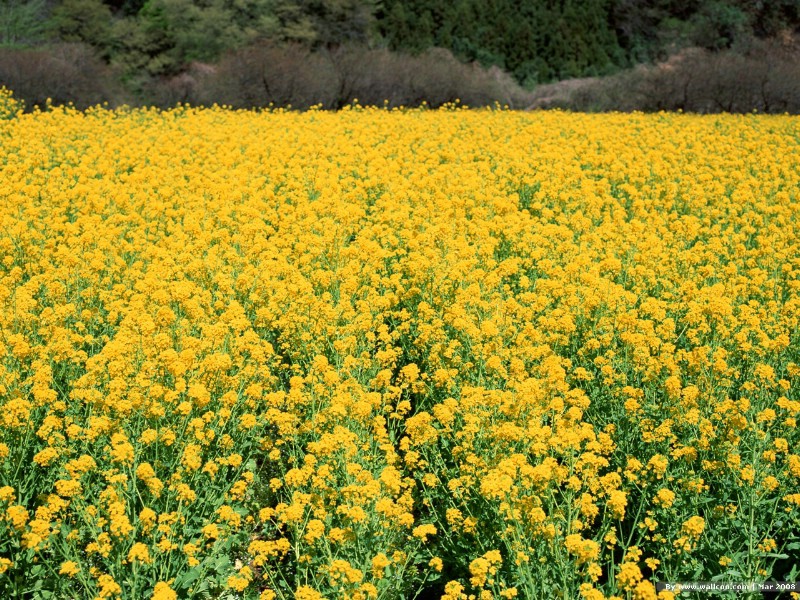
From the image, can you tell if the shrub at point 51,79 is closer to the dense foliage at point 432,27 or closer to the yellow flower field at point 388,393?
the dense foliage at point 432,27

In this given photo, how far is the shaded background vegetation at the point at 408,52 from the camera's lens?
76.5 ft

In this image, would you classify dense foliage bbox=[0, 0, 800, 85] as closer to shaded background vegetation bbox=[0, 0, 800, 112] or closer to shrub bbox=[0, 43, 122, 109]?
shaded background vegetation bbox=[0, 0, 800, 112]

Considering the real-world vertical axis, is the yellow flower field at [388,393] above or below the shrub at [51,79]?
above

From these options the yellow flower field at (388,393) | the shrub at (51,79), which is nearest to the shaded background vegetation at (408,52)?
the shrub at (51,79)

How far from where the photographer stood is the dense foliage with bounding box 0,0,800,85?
33219 mm

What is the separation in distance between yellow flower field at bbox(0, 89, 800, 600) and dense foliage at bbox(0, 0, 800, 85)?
2512cm

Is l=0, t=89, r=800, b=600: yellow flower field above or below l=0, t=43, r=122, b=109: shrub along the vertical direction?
above

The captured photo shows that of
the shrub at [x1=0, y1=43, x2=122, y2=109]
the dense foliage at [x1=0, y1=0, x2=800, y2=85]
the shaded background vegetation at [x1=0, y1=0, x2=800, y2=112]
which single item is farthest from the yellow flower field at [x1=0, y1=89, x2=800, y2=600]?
the dense foliage at [x1=0, y1=0, x2=800, y2=85]

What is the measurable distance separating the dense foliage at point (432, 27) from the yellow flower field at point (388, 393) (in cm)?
2512

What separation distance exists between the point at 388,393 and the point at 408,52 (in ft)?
92.8

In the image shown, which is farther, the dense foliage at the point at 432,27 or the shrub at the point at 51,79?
the dense foliage at the point at 432,27

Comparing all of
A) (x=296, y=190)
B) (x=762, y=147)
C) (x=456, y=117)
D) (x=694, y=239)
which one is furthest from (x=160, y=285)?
(x=456, y=117)

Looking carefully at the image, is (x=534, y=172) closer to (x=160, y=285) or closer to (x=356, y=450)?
(x=160, y=285)

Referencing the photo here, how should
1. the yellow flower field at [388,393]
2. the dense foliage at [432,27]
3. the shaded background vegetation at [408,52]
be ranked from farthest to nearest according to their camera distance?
the dense foliage at [432,27]
the shaded background vegetation at [408,52]
the yellow flower field at [388,393]
